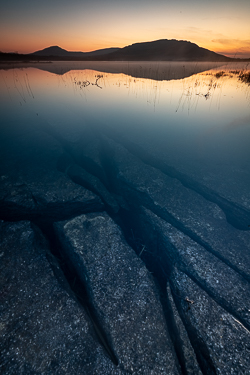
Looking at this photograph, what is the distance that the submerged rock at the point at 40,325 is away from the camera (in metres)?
1.18

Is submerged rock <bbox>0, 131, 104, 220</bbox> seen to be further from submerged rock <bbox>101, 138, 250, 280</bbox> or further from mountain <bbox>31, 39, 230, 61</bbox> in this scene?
mountain <bbox>31, 39, 230, 61</bbox>

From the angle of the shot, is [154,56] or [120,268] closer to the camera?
[120,268]

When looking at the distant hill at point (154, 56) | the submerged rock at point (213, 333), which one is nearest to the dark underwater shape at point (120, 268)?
the submerged rock at point (213, 333)

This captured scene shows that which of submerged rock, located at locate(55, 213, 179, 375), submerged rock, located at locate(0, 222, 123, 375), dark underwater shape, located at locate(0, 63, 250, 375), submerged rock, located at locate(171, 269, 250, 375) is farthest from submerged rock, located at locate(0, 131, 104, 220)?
submerged rock, located at locate(171, 269, 250, 375)

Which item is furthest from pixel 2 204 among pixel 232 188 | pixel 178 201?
pixel 232 188

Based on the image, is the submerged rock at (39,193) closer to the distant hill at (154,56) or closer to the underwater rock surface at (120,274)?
the underwater rock surface at (120,274)

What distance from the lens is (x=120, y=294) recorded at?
1.56m

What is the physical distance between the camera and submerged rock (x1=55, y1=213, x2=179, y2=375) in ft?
4.10

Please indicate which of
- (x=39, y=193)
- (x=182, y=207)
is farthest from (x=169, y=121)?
(x=39, y=193)

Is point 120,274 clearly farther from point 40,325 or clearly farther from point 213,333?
point 213,333

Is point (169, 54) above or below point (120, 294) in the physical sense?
above

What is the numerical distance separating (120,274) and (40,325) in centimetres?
75

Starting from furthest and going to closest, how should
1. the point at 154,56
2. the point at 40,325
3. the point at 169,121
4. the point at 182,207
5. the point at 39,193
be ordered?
1. the point at 154,56
2. the point at 169,121
3. the point at 39,193
4. the point at 182,207
5. the point at 40,325

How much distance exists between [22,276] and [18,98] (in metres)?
7.57
